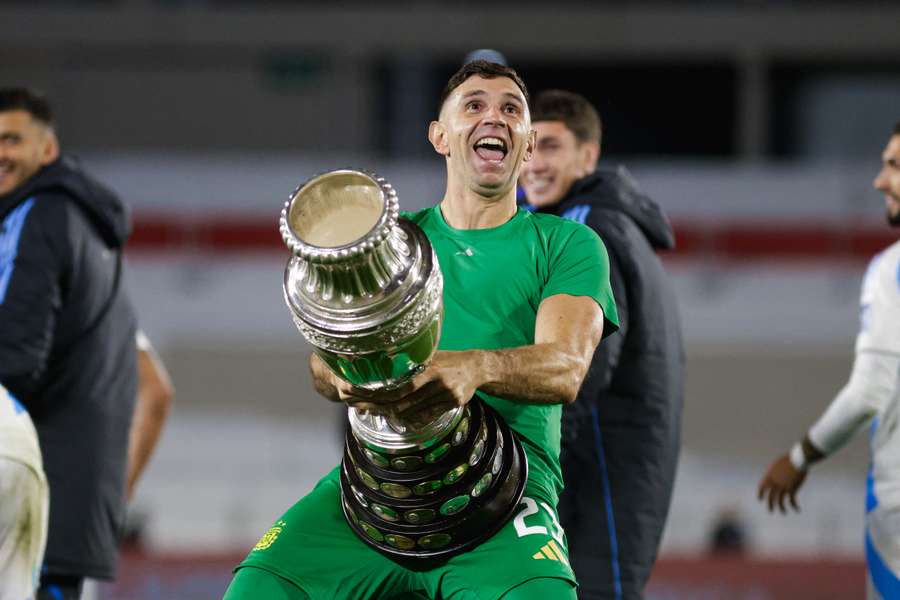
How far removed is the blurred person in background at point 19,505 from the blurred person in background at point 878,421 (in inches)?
85.4

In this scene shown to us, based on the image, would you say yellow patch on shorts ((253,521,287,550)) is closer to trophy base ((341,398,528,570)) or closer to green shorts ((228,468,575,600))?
green shorts ((228,468,575,600))

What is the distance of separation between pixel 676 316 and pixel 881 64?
12310mm

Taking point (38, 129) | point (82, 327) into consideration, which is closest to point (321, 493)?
point (82, 327)

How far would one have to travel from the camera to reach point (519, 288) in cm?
273

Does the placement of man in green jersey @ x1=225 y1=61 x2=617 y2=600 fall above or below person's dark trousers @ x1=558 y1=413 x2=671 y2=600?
above

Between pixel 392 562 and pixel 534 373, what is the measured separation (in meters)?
0.45

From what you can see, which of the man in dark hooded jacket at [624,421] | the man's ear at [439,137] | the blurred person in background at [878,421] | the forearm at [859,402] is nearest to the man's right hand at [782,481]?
the blurred person in background at [878,421]

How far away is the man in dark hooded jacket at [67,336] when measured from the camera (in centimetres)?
387

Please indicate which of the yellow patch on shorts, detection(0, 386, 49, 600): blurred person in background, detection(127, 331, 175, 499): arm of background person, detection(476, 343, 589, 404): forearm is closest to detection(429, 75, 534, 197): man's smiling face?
detection(476, 343, 589, 404): forearm

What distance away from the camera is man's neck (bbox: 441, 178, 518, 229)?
9.20ft

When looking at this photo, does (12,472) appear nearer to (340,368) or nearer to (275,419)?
(340,368)

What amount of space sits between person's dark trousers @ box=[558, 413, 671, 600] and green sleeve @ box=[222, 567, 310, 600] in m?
1.35

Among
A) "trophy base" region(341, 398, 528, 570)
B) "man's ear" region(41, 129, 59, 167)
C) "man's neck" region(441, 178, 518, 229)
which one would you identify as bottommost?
"trophy base" region(341, 398, 528, 570)

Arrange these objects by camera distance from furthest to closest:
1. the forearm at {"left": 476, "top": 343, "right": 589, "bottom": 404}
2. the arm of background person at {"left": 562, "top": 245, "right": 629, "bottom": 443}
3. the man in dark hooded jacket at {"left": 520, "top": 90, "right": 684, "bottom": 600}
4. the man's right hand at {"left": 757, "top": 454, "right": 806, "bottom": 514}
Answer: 1. the man's right hand at {"left": 757, "top": 454, "right": 806, "bottom": 514}
2. the man in dark hooded jacket at {"left": 520, "top": 90, "right": 684, "bottom": 600}
3. the arm of background person at {"left": 562, "top": 245, "right": 629, "bottom": 443}
4. the forearm at {"left": 476, "top": 343, "right": 589, "bottom": 404}
